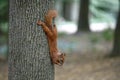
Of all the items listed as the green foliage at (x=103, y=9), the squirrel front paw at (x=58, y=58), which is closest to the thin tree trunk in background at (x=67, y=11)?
the green foliage at (x=103, y=9)

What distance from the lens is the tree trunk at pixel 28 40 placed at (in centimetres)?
449

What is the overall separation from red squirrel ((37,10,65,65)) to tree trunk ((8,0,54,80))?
54 mm

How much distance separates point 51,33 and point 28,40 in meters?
0.32

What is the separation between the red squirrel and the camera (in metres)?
4.52

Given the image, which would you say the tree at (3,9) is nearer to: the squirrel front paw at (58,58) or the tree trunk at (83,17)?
the tree trunk at (83,17)

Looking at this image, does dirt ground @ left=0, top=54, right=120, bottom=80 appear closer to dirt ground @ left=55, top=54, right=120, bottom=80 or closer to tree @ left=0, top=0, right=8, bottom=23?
dirt ground @ left=55, top=54, right=120, bottom=80

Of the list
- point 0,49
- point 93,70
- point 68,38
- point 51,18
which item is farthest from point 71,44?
point 51,18

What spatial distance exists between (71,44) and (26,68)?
427 inches

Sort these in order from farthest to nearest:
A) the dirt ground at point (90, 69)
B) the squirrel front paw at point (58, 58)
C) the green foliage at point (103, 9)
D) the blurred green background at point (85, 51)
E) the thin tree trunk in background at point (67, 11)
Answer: the thin tree trunk in background at point (67, 11) → the green foliage at point (103, 9) → the blurred green background at point (85, 51) → the dirt ground at point (90, 69) → the squirrel front paw at point (58, 58)

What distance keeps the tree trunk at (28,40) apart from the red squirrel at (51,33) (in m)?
0.05

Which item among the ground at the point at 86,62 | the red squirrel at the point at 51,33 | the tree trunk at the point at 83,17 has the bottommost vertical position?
the ground at the point at 86,62

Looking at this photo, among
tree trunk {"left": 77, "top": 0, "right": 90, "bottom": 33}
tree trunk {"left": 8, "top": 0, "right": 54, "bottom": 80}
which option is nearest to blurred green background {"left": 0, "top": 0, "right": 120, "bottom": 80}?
tree trunk {"left": 77, "top": 0, "right": 90, "bottom": 33}

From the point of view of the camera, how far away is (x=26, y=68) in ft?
14.9

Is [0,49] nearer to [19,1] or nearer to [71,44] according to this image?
[71,44]
